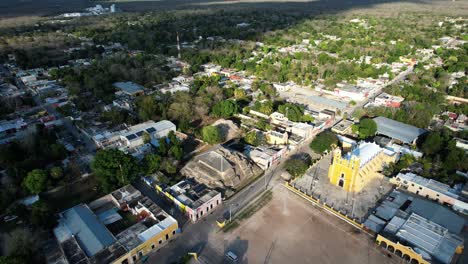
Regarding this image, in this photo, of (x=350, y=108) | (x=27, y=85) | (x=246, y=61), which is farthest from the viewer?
(x=246, y=61)

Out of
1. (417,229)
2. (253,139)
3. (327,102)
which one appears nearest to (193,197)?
(253,139)

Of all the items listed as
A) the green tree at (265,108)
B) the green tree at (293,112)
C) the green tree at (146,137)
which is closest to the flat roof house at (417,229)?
the green tree at (293,112)

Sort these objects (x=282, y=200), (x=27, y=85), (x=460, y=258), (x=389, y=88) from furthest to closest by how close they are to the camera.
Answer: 1. (x=27, y=85)
2. (x=389, y=88)
3. (x=282, y=200)
4. (x=460, y=258)

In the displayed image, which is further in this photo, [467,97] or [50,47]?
[50,47]

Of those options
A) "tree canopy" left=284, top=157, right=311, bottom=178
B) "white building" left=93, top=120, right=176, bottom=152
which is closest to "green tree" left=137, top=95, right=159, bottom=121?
"white building" left=93, top=120, right=176, bottom=152

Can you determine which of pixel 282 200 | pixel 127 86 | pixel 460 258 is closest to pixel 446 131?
pixel 460 258

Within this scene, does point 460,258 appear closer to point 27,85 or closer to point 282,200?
point 282,200
